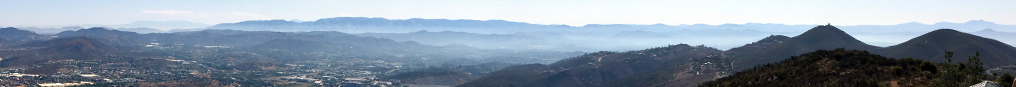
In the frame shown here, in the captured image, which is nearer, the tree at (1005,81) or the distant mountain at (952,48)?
the tree at (1005,81)

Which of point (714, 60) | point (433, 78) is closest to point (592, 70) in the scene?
point (714, 60)

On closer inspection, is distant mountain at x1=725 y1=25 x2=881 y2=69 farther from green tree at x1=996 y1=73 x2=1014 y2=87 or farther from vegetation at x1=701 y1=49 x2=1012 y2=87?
green tree at x1=996 y1=73 x2=1014 y2=87

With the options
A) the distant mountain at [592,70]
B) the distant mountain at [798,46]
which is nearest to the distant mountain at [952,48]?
the distant mountain at [798,46]

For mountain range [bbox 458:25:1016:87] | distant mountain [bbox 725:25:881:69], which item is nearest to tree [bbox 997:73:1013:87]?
mountain range [bbox 458:25:1016:87]

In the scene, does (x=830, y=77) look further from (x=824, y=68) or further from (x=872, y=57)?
(x=872, y=57)

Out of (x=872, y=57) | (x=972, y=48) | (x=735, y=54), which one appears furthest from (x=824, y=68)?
(x=735, y=54)

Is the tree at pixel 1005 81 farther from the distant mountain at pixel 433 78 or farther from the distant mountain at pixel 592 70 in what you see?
the distant mountain at pixel 433 78

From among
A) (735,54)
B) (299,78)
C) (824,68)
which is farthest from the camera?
(299,78)
